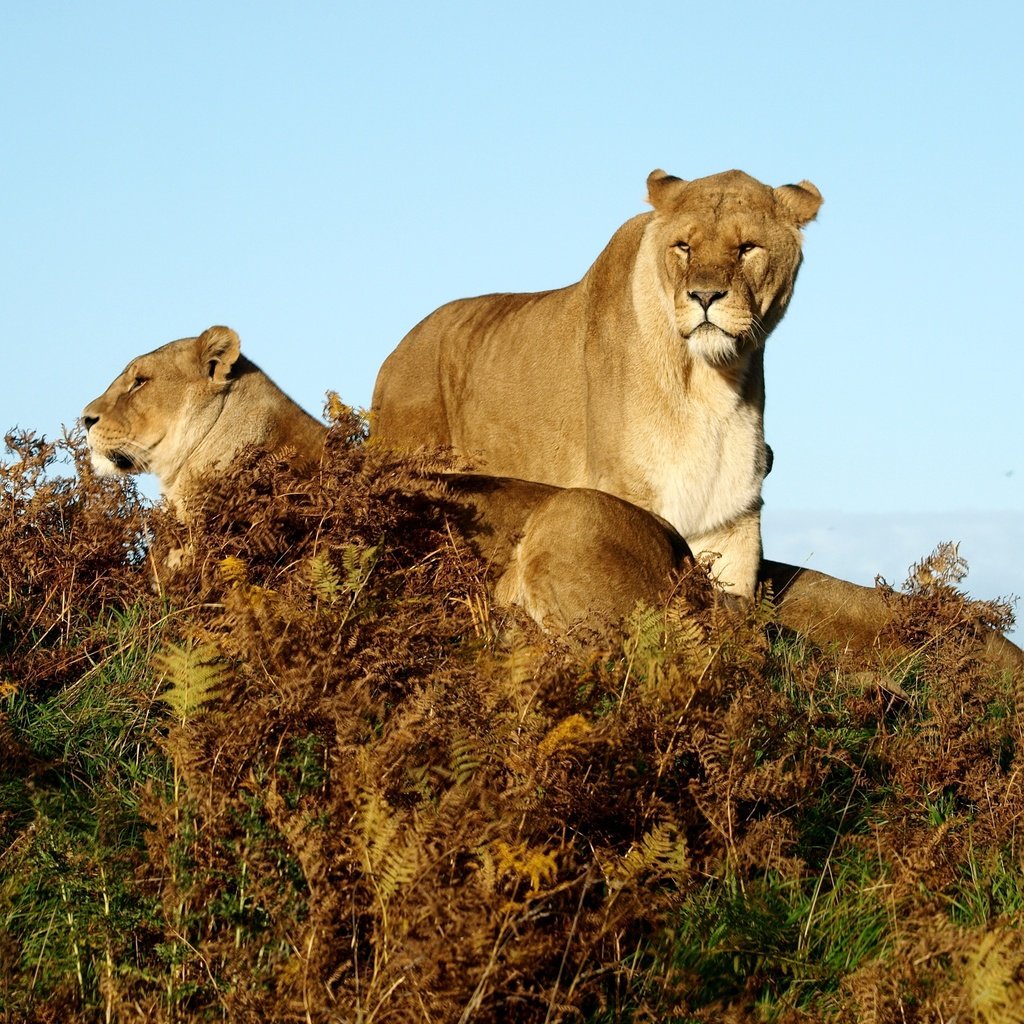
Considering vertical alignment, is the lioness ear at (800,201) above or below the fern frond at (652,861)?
above

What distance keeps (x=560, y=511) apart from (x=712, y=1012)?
367cm

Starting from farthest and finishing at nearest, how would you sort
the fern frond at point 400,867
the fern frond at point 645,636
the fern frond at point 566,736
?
the fern frond at point 645,636 → the fern frond at point 566,736 → the fern frond at point 400,867

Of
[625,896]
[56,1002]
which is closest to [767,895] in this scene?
[625,896]

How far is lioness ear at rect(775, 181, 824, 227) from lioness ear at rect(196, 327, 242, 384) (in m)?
3.21

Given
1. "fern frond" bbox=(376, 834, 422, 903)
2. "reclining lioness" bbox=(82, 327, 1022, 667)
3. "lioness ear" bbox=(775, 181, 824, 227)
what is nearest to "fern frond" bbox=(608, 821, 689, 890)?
"fern frond" bbox=(376, 834, 422, 903)

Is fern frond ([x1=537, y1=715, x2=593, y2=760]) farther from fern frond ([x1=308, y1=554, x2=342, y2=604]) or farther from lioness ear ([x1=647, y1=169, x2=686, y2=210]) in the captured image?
lioness ear ([x1=647, y1=169, x2=686, y2=210])

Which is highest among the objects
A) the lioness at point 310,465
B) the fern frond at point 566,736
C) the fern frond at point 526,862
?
the lioness at point 310,465

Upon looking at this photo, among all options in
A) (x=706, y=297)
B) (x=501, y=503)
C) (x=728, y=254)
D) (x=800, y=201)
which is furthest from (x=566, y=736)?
(x=800, y=201)

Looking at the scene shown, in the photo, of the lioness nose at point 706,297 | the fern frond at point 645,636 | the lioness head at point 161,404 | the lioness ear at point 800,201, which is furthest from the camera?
the lioness ear at point 800,201

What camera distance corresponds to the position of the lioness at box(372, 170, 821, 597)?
866 centimetres

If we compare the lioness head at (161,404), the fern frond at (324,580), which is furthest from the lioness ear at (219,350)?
the fern frond at (324,580)

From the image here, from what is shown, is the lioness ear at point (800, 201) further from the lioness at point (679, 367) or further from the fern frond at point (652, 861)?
the fern frond at point (652, 861)

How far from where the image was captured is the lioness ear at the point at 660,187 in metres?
9.20

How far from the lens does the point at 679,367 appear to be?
9008mm
